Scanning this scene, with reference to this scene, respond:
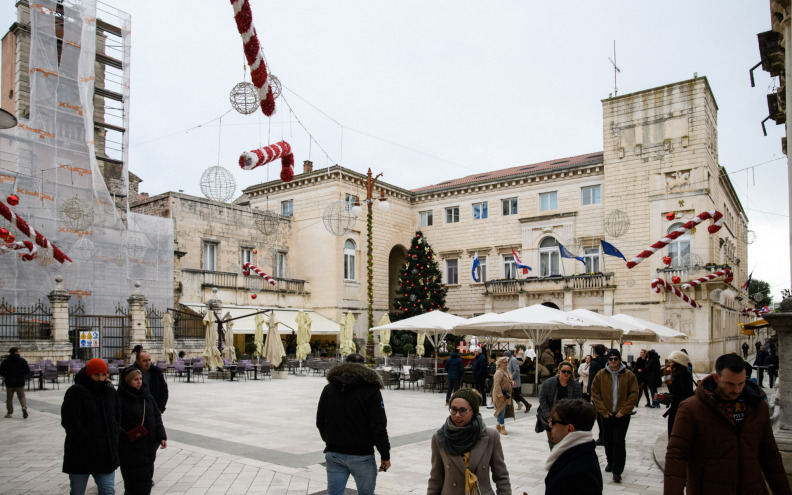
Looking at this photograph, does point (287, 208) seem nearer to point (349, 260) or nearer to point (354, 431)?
point (349, 260)

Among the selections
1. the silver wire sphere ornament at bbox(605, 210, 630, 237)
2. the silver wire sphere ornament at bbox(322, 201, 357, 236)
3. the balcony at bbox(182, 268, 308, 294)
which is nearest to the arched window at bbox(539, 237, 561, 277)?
the silver wire sphere ornament at bbox(605, 210, 630, 237)

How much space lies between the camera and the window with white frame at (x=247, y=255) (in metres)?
34.1

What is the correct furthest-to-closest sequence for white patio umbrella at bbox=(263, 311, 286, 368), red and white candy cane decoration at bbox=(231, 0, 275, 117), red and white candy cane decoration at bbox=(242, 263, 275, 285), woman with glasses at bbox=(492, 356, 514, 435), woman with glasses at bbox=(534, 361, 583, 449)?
red and white candy cane decoration at bbox=(242, 263, 275, 285), white patio umbrella at bbox=(263, 311, 286, 368), woman with glasses at bbox=(492, 356, 514, 435), woman with glasses at bbox=(534, 361, 583, 449), red and white candy cane decoration at bbox=(231, 0, 275, 117)

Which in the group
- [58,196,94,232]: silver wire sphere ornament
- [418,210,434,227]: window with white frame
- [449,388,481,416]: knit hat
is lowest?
[449,388,481,416]: knit hat

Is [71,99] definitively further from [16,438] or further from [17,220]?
[16,438]

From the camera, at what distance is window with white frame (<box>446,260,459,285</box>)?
39.0m

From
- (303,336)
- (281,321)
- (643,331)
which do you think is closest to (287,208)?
(281,321)

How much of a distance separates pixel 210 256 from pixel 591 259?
811 inches

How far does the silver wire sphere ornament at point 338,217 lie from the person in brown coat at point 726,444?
17582 mm

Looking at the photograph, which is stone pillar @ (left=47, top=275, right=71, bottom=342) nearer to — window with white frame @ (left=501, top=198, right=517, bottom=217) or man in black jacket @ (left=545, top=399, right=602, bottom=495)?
man in black jacket @ (left=545, top=399, right=602, bottom=495)

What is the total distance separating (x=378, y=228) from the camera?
125 feet

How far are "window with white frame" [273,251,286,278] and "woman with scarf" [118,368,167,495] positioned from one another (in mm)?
30581

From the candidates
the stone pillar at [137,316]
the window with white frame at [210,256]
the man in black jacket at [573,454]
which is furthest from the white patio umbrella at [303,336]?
the man in black jacket at [573,454]

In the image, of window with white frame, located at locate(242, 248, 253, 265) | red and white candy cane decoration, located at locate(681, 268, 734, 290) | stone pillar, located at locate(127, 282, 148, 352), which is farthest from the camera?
window with white frame, located at locate(242, 248, 253, 265)
